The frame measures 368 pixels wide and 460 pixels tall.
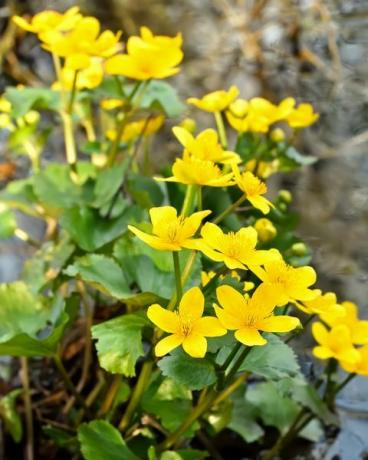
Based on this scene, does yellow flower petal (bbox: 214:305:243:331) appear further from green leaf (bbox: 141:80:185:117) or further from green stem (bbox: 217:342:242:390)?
green leaf (bbox: 141:80:185:117)

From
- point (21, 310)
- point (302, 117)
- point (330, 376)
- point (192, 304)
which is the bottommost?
point (330, 376)

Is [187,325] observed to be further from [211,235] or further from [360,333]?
[360,333]

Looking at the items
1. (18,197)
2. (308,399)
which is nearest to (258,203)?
(308,399)

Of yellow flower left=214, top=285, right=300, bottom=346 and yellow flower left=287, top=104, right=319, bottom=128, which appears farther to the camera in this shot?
yellow flower left=287, top=104, right=319, bottom=128

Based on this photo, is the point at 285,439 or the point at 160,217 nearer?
the point at 160,217

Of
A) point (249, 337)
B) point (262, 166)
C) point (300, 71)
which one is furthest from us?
point (300, 71)

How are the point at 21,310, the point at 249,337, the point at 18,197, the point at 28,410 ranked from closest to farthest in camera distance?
the point at 249,337, the point at 21,310, the point at 28,410, the point at 18,197

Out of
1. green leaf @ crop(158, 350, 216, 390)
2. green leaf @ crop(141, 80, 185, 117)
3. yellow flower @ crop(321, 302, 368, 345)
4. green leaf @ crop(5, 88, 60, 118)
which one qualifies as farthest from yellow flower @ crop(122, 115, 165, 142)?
green leaf @ crop(158, 350, 216, 390)
